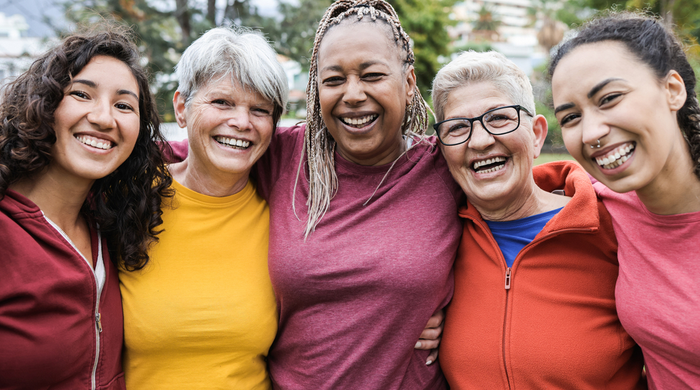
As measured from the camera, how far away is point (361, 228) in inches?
89.1

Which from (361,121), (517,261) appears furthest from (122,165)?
(517,261)

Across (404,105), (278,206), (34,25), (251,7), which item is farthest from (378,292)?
(34,25)

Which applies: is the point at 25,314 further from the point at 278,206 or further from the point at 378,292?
the point at 378,292

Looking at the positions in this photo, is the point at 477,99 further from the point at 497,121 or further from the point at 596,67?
the point at 596,67

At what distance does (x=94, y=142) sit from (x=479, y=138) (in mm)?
1755

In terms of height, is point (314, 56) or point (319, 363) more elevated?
point (314, 56)

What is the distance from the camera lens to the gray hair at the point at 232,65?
241 centimetres

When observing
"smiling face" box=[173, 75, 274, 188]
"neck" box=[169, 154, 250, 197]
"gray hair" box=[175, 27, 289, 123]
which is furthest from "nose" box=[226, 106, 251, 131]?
"neck" box=[169, 154, 250, 197]

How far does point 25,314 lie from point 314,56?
180cm

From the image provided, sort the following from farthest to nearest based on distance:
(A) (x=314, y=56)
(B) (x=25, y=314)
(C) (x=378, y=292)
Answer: (A) (x=314, y=56) < (C) (x=378, y=292) < (B) (x=25, y=314)

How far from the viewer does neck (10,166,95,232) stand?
199 cm

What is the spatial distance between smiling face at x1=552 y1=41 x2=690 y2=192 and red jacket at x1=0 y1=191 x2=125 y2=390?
218 cm

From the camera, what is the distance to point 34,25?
9.30m

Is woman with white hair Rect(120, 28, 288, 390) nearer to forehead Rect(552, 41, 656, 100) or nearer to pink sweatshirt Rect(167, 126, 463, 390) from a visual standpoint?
pink sweatshirt Rect(167, 126, 463, 390)
